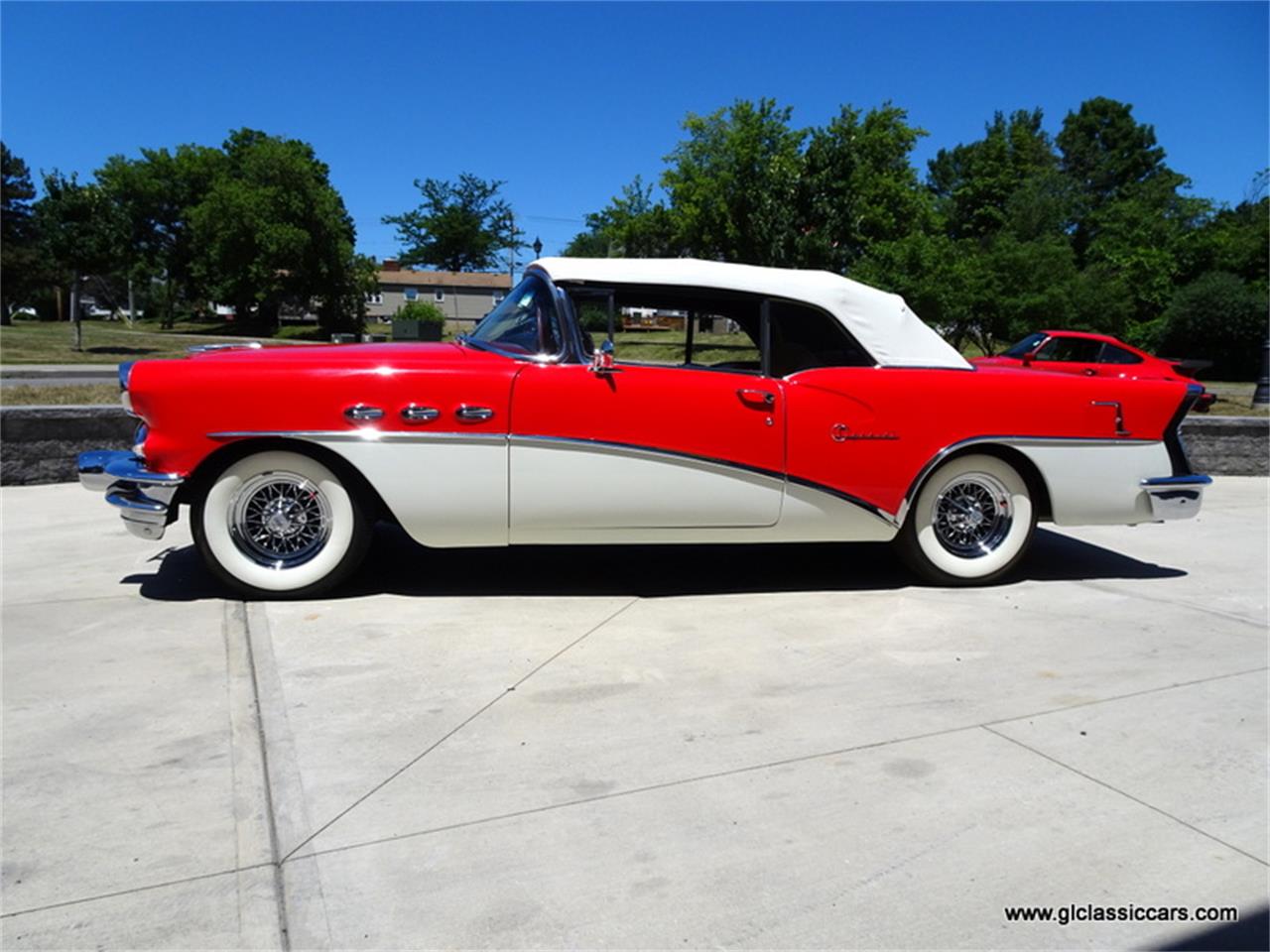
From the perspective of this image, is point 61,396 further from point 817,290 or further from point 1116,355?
point 1116,355

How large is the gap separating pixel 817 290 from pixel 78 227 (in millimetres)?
25412

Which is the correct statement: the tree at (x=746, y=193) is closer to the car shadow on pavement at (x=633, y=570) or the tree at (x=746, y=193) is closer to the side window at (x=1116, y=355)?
the side window at (x=1116, y=355)

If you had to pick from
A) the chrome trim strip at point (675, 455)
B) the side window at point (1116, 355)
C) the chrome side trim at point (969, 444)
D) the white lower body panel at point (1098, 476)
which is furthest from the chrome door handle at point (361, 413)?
the side window at point (1116, 355)

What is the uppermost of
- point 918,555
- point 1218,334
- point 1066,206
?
point 1066,206

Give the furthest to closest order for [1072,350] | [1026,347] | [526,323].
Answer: [1072,350] → [1026,347] → [526,323]

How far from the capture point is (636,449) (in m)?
4.32

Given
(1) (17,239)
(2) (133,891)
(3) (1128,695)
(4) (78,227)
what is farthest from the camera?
(1) (17,239)

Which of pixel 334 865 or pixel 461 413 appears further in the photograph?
pixel 461 413

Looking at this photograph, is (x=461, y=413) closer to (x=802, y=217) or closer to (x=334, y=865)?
(x=334, y=865)

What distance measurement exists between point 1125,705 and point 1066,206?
5604 centimetres

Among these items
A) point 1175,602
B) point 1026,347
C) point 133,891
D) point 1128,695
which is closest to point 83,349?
→ point 1026,347

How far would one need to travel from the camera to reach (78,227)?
23875mm

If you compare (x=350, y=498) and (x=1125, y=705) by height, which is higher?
(x=350, y=498)

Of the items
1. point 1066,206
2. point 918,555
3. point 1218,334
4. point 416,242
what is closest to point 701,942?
point 918,555
